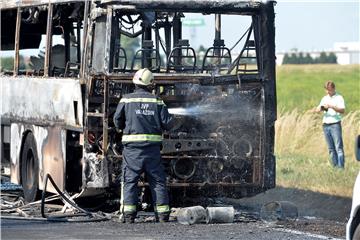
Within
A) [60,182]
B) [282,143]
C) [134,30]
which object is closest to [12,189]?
[60,182]

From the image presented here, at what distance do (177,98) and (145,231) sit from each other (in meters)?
2.12

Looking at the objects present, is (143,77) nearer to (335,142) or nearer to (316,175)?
(316,175)

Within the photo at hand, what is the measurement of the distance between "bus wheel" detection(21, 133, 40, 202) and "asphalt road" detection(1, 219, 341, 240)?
2084 mm

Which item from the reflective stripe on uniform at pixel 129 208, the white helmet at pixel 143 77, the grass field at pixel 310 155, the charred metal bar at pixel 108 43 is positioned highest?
the charred metal bar at pixel 108 43

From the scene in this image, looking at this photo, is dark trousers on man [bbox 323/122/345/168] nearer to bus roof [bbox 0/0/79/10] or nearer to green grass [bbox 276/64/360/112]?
bus roof [bbox 0/0/79/10]

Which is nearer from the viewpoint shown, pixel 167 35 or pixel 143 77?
pixel 143 77

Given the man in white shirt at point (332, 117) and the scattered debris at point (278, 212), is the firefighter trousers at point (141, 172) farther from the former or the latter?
the man in white shirt at point (332, 117)

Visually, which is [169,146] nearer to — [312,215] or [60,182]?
[60,182]

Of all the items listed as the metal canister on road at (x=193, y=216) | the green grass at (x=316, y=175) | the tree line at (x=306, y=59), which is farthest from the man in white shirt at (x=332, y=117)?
the tree line at (x=306, y=59)

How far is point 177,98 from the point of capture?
12.7m

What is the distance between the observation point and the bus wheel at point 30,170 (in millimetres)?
14164

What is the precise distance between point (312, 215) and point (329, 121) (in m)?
4.88

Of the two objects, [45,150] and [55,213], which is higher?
[45,150]

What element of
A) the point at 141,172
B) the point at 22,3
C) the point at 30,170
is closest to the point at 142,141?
the point at 141,172
